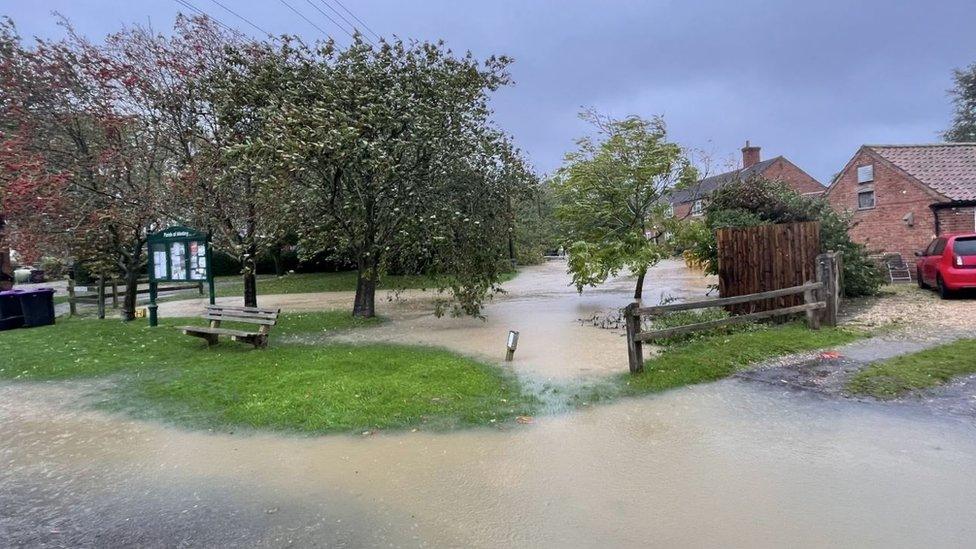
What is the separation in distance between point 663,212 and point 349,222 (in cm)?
726

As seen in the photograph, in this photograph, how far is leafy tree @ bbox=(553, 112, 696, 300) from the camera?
43.2ft

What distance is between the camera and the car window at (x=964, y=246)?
12.4 meters

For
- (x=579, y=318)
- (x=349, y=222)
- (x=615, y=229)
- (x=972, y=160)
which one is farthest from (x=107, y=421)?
(x=972, y=160)

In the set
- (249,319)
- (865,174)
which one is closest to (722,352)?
(249,319)

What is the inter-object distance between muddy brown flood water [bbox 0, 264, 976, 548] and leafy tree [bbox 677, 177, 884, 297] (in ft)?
24.4

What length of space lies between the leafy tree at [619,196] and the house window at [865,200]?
1190cm

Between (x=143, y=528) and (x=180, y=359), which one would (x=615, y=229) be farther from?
(x=143, y=528)

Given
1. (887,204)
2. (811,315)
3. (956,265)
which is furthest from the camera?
(887,204)

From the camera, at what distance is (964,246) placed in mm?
12445

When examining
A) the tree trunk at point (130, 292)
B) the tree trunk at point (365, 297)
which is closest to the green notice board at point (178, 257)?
the tree trunk at point (130, 292)

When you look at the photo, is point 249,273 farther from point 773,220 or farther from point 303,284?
point 303,284

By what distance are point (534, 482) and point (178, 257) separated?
11490 millimetres

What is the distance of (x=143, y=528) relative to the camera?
390cm

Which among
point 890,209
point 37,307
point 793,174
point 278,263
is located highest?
point 793,174
